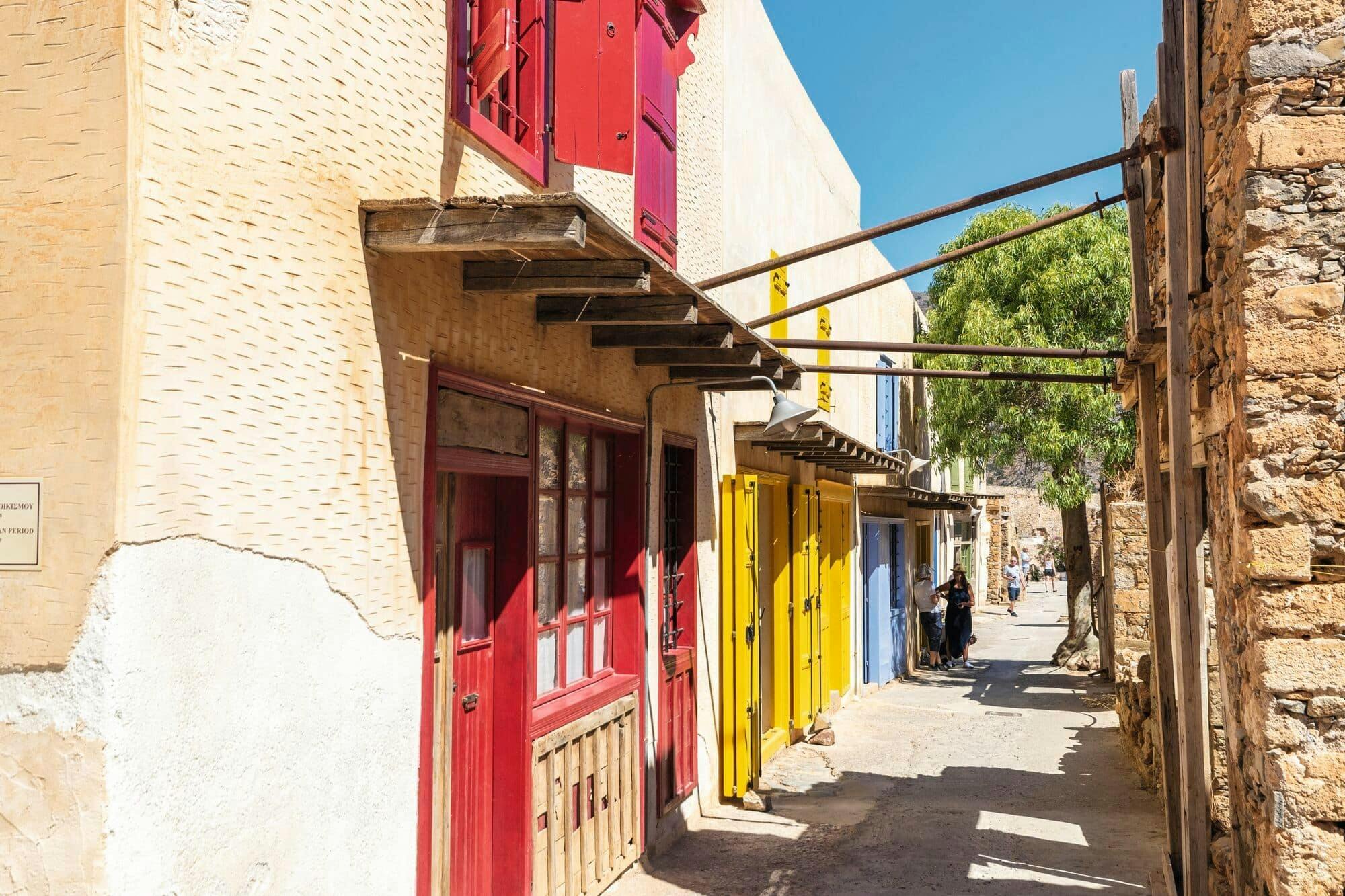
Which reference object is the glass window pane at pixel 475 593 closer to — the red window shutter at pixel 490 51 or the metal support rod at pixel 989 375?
the red window shutter at pixel 490 51

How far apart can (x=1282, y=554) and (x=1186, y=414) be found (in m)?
1.20

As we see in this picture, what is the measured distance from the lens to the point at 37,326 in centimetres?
270

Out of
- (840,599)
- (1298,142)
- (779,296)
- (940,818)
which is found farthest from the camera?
(840,599)

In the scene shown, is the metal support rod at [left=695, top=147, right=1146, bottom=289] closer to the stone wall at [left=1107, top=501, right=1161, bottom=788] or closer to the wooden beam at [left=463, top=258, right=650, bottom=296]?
the wooden beam at [left=463, top=258, right=650, bottom=296]

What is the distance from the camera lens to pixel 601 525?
6.51 m

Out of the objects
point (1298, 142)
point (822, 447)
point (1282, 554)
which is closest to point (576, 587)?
point (1282, 554)

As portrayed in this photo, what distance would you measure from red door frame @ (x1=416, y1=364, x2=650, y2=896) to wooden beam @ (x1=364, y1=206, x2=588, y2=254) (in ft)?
2.06

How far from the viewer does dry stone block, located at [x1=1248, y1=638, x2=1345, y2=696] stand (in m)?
3.86

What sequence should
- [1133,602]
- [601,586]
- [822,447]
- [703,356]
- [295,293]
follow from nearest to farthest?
1. [295,293]
2. [703,356]
3. [601,586]
4. [822,447]
5. [1133,602]

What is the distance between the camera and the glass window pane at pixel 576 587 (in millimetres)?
5930

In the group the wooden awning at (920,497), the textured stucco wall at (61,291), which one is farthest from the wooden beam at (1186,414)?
the wooden awning at (920,497)

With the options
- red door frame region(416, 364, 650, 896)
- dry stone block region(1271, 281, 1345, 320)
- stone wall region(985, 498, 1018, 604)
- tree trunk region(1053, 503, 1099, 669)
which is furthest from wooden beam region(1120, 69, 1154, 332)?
stone wall region(985, 498, 1018, 604)

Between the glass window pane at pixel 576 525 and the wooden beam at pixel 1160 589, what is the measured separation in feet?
10.6

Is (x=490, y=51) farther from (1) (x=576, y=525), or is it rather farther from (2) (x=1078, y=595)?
(2) (x=1078, y=595)
